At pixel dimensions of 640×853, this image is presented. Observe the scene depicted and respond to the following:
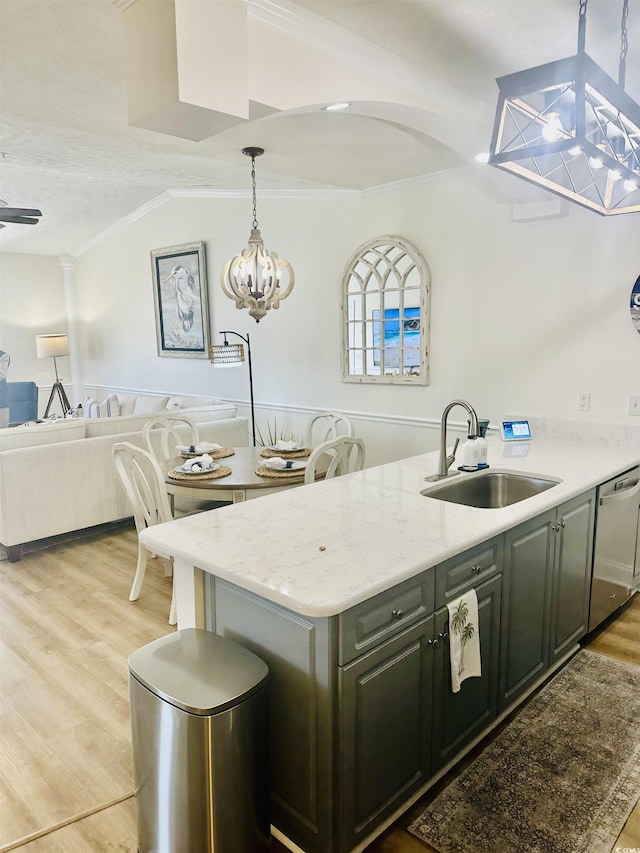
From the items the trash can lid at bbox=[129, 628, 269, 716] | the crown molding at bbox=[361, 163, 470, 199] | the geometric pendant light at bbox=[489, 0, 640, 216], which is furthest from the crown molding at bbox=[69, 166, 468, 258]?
the trash can lid at bbox=[129, 628, 269, 716]

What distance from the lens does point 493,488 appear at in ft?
9.07

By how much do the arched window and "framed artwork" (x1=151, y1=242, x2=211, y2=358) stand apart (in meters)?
1.97

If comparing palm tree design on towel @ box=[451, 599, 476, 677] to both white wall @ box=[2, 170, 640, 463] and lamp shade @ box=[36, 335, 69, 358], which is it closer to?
white wall @ box=[2, 170, 640, 463]

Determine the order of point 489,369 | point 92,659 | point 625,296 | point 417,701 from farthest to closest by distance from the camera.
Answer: point 489,369
point 625,296
point 92,659
point 417,701

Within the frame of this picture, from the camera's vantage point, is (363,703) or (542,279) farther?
(542,279)

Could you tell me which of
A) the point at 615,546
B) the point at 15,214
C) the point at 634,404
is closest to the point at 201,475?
the point at 615,546

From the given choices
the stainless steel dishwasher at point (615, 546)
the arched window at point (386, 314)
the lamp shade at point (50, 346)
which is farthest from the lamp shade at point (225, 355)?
the lamp shade at point (50, 346)

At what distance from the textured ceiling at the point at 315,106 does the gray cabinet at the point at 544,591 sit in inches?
73.7

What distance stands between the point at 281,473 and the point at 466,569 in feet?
5.02

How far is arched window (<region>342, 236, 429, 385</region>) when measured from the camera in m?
4.24

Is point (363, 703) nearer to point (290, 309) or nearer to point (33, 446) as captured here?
point (33, 446)

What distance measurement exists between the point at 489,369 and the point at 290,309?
1.97 metres

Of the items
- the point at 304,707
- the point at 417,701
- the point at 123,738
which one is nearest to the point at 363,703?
the point at 304,707

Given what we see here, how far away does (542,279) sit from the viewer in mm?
3572
